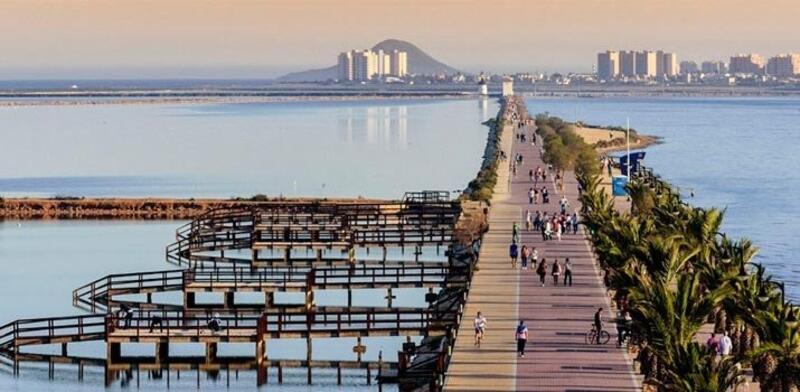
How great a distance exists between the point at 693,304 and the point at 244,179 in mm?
82947

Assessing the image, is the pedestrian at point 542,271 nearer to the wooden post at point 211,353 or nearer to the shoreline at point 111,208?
the wooden post at point 211,353

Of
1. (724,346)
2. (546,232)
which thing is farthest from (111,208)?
(724,346)

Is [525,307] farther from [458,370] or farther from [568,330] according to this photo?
[458,370]

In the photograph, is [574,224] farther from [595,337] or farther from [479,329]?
[479,329]

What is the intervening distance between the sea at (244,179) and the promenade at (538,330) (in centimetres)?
291

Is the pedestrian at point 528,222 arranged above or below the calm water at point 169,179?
above

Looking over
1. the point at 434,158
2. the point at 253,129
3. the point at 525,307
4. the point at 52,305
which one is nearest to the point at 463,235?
the point at 52,305

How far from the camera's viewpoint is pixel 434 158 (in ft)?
436

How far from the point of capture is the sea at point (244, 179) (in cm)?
5131

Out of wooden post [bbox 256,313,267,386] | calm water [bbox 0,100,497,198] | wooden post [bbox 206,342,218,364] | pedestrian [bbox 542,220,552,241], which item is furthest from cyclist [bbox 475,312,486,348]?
calm water [bbox 0,100,497,198]

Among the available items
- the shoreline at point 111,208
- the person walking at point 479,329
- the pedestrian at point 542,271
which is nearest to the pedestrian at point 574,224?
the pedestrian at point 542,271

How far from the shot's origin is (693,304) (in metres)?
30.9

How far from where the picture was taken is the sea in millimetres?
51312

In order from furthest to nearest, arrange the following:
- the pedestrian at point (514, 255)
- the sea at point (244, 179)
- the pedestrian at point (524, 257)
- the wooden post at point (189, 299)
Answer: the sea at point (244, 179), the pedestrian at point (514, 255), the pedestrian at point (524, 257), the wooden post at point (189, 299)
